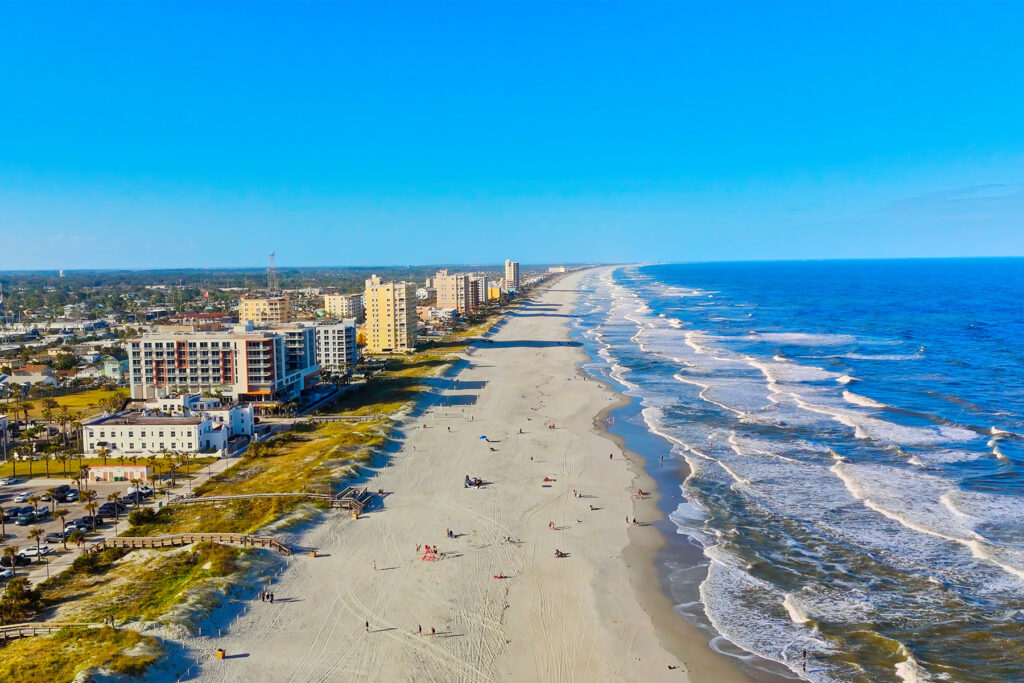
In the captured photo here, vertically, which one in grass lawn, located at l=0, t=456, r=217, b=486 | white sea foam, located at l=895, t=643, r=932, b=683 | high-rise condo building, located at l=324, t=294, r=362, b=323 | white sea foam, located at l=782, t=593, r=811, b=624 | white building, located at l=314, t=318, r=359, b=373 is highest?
high-rise condo building, located at l=324, t=294, r=362, b=323

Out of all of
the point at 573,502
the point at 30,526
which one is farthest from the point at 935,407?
the point at 30,526

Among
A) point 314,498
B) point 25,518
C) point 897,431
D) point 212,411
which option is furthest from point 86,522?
point 897,431

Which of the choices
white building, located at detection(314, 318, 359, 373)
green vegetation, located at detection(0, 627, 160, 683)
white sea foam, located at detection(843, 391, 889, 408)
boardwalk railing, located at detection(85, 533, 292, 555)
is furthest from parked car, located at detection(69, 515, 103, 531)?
white sea foam, located at detection(843, 391, 889, 408)

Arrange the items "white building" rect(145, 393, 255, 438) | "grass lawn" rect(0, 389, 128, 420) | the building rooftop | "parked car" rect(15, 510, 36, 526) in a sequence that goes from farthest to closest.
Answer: "grass lawn" rect(0, 389, 128, 420), "white building" rect(145, 393, 255, 438), the building rooftop, "parked car" rect(15, 510, 36, 526)

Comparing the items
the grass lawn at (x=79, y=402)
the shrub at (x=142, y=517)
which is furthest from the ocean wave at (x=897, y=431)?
the grass lawn at (x=79, y=402)

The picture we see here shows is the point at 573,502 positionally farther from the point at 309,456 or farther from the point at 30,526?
the point at 30,526

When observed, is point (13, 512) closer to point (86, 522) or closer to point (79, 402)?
point (86, 522)

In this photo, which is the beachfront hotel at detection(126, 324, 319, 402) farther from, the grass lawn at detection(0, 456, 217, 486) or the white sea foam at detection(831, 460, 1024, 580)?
the white sea foam at detection(831, 460, 1024, 580)
